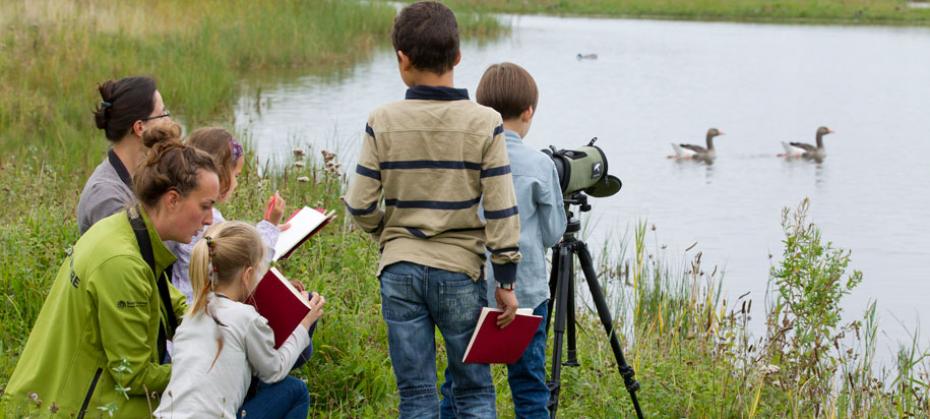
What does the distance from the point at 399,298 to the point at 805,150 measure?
34.2ft

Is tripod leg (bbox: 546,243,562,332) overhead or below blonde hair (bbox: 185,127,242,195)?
below

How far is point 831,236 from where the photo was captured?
917 cm

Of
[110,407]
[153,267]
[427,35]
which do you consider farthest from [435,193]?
[110,407]

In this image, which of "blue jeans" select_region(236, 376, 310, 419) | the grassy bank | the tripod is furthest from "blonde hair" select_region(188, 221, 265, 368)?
the grassy bank

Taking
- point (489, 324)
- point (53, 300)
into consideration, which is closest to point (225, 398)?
point (53, 300)

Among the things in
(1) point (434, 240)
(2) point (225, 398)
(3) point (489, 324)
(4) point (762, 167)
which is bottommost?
(4) point (762, 167)

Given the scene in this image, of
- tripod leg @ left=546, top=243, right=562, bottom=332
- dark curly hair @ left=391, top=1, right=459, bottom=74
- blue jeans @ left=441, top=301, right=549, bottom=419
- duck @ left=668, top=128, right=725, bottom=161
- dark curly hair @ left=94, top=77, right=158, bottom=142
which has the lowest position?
duck @ left=668, top=128, right=725, bottom=161

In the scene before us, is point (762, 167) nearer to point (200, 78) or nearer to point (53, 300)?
point (200, 78)

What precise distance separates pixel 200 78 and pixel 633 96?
6.74 metres

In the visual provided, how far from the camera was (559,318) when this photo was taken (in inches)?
143

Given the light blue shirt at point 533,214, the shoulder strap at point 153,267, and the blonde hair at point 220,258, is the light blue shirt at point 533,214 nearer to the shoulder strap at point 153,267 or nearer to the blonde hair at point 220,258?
the blonde hair at point 220,258

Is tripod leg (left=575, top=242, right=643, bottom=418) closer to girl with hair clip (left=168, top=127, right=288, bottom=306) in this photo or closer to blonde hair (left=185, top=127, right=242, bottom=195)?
girl with hair clip (left=168, top=127, right=288, bottom=306)

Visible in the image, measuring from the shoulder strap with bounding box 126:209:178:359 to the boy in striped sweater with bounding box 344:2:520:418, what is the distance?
54 centimetres

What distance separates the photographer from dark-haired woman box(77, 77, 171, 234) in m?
3.59
